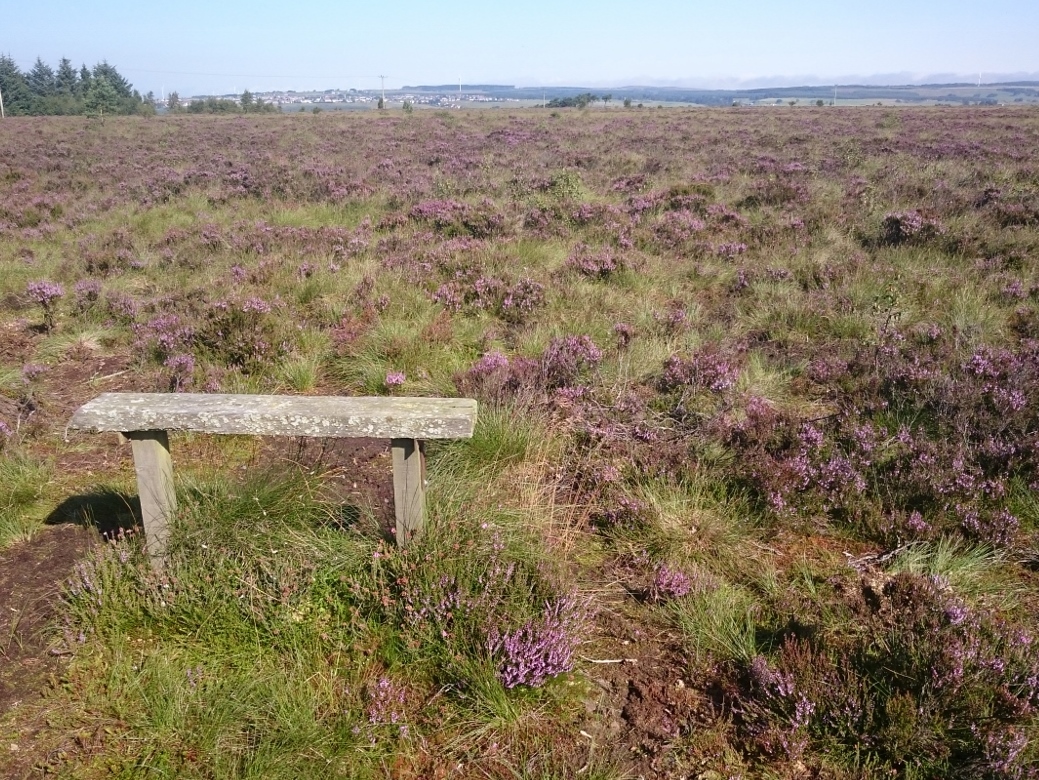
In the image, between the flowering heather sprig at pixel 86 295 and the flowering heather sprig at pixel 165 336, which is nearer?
the flowering heather sprig at pixel 165 336

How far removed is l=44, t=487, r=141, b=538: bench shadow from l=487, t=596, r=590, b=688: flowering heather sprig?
2285 millimetres

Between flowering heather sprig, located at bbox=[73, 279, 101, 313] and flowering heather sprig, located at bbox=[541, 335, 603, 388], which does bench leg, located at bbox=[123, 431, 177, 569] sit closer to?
flowering heather sprig, located at bbox=[541, 335, 603, 388]

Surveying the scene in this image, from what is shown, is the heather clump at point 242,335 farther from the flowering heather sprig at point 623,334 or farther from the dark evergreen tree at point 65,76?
the dark evergreen tree at point 65,76

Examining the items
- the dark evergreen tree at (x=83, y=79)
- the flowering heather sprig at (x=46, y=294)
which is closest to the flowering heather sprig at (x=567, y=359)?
the flowering heather sprig at (x=46, y=294)

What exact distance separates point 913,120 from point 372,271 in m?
35.0

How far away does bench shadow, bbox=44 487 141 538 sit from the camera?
379 centimetres

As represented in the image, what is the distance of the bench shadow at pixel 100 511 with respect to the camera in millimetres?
3787

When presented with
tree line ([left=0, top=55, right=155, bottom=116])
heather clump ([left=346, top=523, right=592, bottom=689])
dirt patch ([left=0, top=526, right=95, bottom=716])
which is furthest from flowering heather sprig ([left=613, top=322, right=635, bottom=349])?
tree line ([left=0, top=55, right=155, bottom=116])

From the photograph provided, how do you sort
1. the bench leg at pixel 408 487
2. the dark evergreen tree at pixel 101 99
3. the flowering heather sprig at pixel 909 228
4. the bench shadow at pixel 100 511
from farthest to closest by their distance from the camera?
the dark evergreen tree at pixel 101 99
the flowering heather sprig at pixel 909 228
the bench shadow at pixel 100 511
the bench leg at pixel 408 487

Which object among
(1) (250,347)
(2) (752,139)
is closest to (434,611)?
(1) (250,347)

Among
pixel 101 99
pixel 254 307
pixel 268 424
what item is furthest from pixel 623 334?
pixel 101 99

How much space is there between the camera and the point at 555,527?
3916mm

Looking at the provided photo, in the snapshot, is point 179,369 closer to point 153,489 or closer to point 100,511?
point 100,511

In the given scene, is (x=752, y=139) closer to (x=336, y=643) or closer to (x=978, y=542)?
(x=978, y=542)
